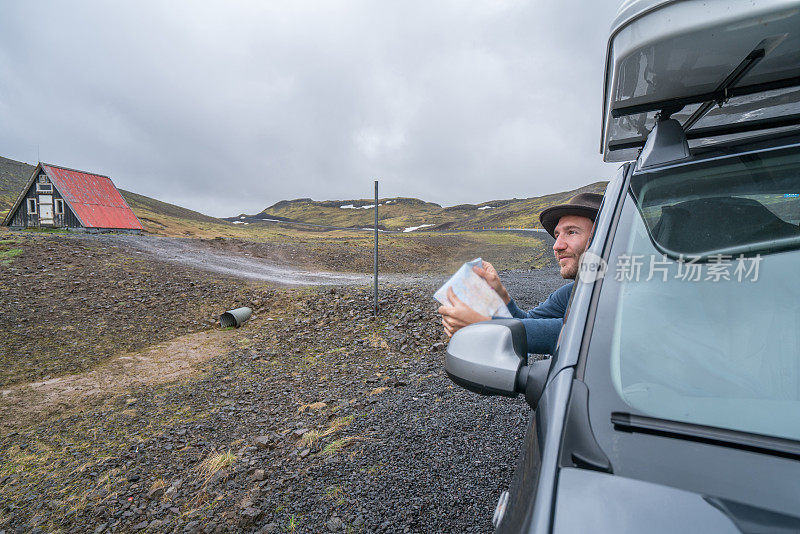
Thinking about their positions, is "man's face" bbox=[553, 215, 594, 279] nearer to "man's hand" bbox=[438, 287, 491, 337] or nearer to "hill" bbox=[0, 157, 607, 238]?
"man's hand" bbox=[438, 287, 491, 337]

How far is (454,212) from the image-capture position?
107438mm

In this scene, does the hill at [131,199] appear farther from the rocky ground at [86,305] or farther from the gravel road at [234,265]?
the rocky ground at [86,305]

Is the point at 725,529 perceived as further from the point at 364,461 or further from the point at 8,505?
the point at 8,505

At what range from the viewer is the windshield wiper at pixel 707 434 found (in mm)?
780

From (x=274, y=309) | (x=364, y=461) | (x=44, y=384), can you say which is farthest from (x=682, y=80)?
(x=274, y=309)

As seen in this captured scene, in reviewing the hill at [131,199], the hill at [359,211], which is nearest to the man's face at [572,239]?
the hill at [359,211]

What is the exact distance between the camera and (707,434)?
0.84 m

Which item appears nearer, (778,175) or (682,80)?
(778,175)

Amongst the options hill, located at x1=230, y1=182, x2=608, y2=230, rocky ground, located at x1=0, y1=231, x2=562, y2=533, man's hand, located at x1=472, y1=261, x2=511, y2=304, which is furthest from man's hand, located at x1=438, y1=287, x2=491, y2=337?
hill, located at x1=230, y1=182, x2=608, y2=230

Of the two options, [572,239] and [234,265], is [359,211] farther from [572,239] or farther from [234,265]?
[572,239]

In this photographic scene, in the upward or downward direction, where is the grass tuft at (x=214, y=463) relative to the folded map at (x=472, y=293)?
downward

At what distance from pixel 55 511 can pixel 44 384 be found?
3328 mm

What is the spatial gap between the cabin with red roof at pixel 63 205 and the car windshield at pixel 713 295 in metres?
32.1

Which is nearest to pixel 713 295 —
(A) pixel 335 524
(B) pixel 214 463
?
(A) pixel 335 524
